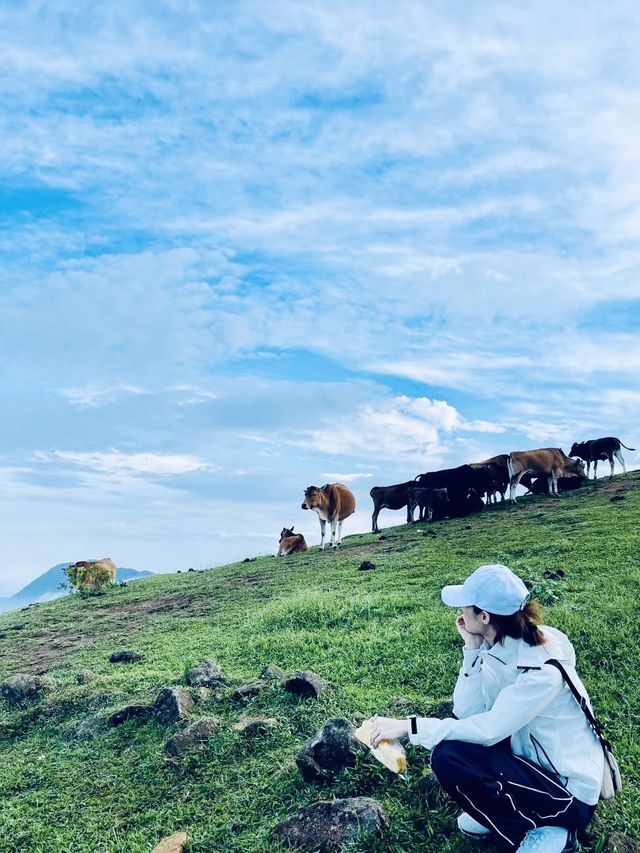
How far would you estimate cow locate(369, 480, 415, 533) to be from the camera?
101 ft

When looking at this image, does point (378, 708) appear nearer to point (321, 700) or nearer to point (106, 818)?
point (321, 700)

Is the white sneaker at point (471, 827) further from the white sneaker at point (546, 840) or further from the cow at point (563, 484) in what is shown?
the cow at point (563, 484)

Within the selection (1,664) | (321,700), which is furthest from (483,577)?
(1,664)

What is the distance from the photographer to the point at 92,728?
8.23 meters

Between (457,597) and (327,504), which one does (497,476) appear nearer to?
(327,504)

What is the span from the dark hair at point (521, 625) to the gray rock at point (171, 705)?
4739 millimetres

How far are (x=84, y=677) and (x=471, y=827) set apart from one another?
7.05 meters

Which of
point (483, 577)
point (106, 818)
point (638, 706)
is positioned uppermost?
point (483, 577)

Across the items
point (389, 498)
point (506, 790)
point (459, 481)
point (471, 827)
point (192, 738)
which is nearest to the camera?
point (506, 790)

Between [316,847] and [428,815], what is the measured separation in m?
0.90

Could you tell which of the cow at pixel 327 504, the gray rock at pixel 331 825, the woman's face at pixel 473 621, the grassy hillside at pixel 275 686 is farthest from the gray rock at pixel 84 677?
the cow at pixel 327 504

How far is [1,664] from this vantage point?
13422 millimetres

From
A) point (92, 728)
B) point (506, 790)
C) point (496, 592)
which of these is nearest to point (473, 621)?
point (496, 592)

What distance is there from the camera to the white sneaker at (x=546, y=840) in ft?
13.7
